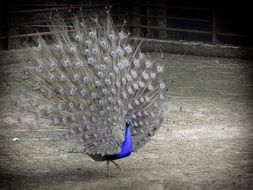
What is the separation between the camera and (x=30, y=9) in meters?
14.3

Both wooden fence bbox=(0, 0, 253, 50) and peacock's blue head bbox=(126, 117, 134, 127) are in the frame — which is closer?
peacock's blue head bbox=(126, 117, 134, 127)

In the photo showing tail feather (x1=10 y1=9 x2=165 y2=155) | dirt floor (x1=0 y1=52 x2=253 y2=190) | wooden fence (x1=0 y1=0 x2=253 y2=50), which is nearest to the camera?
tail feather (x1=10 y1=9 x2=165 y2=155)

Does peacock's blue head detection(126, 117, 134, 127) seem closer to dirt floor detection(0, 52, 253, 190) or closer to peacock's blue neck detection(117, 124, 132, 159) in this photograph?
peacock's blue neck detection(117, 124, 132, 159)

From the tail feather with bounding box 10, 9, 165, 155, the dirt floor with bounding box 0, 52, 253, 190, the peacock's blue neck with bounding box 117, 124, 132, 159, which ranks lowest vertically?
the dirt floor with bounding box 0, 52, 253, 190

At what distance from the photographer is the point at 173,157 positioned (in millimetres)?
6363

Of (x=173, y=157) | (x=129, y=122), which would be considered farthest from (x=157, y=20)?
(x=129, y=122)

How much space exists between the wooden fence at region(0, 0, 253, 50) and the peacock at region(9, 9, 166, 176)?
7502 mm

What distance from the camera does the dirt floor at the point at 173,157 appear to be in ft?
18.1

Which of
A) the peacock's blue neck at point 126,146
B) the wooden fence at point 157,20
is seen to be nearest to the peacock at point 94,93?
the peacock's blue neck at point 126,146

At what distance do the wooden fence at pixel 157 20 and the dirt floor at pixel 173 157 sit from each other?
13.7 feet

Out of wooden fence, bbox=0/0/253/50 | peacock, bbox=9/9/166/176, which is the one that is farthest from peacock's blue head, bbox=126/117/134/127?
wooden fence, bbox=0/0/253/50

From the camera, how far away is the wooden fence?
1331 cm

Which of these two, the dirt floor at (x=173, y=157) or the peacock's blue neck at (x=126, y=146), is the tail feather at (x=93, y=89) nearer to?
the peacock's blue neck at (x=126, y=146)

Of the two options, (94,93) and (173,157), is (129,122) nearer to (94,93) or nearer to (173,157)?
(94,93)
